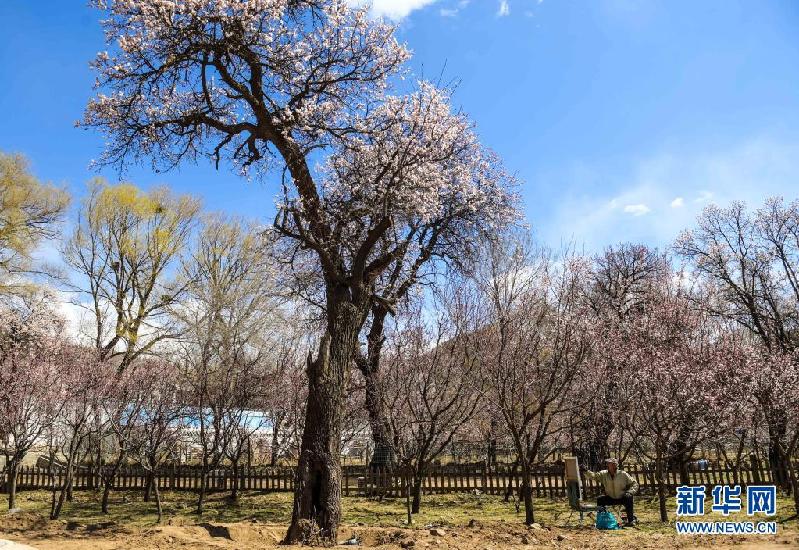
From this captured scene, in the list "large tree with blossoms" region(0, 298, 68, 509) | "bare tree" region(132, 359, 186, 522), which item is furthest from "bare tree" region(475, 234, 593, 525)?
"large tree with blossoms" region(0, 298, 68, 509)

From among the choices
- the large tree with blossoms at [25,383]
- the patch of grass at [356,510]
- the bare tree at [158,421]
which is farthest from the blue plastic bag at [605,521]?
the large tree with blossoms at [25,383]

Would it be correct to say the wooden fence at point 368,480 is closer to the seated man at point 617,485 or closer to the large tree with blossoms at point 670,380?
the large tree with blossoms at point 670,380

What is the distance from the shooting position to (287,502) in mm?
15531

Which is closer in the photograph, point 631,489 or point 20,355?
point 631,489

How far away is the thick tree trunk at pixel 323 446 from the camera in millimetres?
7957

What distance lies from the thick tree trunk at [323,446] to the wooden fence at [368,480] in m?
8.20

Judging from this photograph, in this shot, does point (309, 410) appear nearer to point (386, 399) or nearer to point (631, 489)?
point (386, 399)

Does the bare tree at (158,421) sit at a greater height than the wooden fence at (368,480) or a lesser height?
greater

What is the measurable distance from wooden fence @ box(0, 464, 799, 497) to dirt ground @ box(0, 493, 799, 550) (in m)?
2.28

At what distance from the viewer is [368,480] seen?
17.0 m

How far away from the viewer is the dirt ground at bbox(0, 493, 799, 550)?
312 inches

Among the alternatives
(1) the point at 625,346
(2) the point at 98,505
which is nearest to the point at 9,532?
(2) the point at 98,505

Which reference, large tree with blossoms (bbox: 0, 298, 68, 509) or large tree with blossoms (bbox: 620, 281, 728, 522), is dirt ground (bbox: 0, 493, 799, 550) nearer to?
large tree with blossoms (bbox: 620, 281, 728, 522)

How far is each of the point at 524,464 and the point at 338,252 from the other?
533cm
